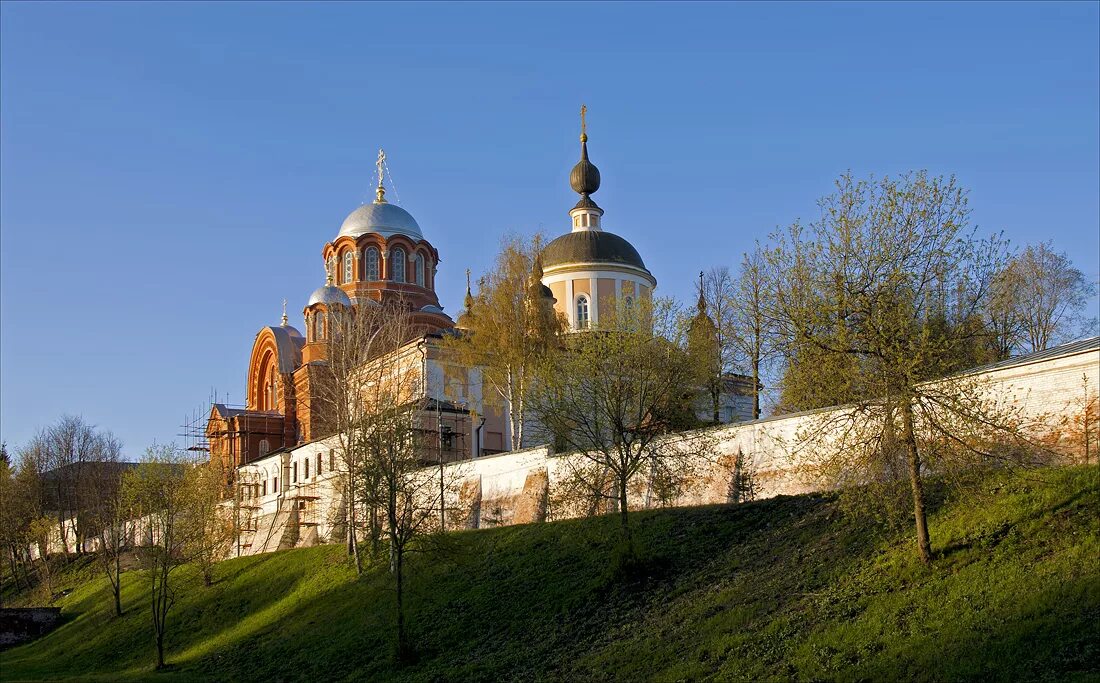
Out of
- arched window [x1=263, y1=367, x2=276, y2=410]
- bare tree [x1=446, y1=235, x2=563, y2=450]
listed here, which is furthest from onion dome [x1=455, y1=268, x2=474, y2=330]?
arched window [x1=263, y1=367, x2=276, y2=410]

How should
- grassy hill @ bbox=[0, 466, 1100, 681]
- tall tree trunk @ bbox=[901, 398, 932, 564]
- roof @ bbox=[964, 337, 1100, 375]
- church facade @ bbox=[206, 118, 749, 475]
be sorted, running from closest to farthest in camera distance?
grassy hill @ bbox=[0, 466, 1100, 681]
tall tree trunk @ bbox=[901, 398, 932, 564]
roof @ bbox=[964, 337, 1100, 375]
church facade @ bbox=[206, 118, 749, 475]

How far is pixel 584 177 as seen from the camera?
4506cm

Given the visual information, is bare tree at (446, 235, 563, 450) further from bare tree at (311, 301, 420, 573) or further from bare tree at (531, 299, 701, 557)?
bare tree at (531, 299, 701, 557)

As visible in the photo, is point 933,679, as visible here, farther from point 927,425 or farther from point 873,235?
point 873,235

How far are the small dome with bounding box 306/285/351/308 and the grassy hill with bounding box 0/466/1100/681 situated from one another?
66.0 feet

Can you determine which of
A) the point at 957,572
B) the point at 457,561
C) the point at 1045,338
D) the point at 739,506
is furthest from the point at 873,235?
the point at 1045,338

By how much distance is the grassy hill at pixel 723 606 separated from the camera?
13.4m

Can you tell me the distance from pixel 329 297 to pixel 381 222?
5932 millimetres

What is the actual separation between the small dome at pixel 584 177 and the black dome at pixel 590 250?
1803 mm

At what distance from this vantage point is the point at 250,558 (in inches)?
1394

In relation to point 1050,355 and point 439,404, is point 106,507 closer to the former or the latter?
point 439,404

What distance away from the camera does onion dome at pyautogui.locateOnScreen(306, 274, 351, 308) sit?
48.1 metres

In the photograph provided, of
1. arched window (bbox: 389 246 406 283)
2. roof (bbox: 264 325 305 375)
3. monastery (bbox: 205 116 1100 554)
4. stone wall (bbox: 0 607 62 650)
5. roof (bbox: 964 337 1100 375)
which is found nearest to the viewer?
roof (bbox: 964 337 1100 375)

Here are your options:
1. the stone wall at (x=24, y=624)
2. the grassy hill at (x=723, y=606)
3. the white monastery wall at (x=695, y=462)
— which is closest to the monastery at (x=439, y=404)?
the white monastery wall at (x=695, y=462)
